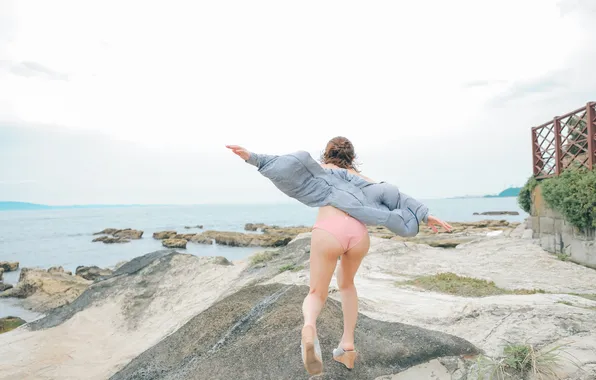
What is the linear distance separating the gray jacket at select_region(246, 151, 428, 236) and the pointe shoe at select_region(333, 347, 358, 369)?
47.8 inches

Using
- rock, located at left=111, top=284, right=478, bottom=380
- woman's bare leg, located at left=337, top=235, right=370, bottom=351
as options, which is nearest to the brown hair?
woman's bare leg, located at left=337, top=235, right=370, bottom=351

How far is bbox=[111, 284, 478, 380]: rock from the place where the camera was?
13.0 ft

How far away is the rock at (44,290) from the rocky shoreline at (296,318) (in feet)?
0.48

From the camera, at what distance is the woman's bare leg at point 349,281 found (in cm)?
343

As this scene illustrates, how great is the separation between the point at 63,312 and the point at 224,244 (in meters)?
23.3

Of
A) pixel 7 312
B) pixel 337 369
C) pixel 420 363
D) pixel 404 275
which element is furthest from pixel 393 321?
pixel 7 312

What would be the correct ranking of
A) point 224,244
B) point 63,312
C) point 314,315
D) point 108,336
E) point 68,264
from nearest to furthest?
1. point 314,315
2. point 108,336
3. point 63,312
4. point 68,264
5. point 224,244

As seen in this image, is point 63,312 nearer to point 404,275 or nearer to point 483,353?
point 404,275

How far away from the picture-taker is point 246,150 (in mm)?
3336

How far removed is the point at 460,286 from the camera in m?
7.12

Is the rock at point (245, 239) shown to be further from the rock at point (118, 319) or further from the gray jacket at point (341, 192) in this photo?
the gray jacket at point (341, 192)

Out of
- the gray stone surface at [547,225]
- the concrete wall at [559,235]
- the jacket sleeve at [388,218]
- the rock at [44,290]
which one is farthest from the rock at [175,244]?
the jacket sleeve at [388,218]

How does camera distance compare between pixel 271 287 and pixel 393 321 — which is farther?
pixel 271 287

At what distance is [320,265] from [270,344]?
1.58m
